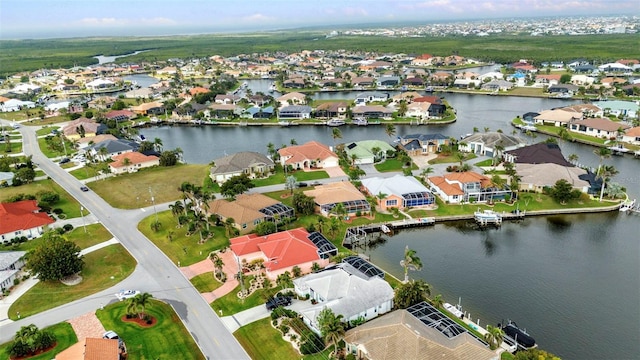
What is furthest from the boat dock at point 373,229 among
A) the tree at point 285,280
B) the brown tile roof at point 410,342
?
the brown tile roof at point 410,342

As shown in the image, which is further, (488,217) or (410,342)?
(488,217)

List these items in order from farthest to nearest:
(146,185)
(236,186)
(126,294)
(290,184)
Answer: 1. (146,185)
2. (290,184)
3. (236,186)
4. (126,294)

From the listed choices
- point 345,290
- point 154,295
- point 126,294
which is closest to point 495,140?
point 345,290

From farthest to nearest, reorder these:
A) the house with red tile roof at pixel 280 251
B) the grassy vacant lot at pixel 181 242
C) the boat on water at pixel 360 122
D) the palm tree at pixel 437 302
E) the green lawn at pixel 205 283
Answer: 1. the boat on water at pixel 360 122
2. the grassy vacant lot at pixel 181 242
3. the house with red tile roof at pixel 280 251
4. the green lawn at pixel 205 283
5. the palm tree at pixel 437 302

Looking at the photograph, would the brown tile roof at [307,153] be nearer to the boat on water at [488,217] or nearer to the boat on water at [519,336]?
the boat on water at [488,217]

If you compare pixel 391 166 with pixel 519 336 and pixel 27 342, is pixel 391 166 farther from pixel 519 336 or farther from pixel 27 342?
pixel 27 342
